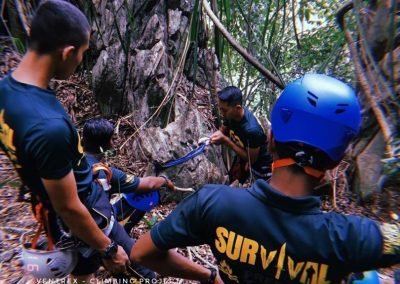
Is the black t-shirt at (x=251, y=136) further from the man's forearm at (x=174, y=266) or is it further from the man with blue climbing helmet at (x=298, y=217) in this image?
the man with blue climbing helmet at (x=298, y=217)

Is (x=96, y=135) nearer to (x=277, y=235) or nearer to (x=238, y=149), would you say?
(x=277, y=235)

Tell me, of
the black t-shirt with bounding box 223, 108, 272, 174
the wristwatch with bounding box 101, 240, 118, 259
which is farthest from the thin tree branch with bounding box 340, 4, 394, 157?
the wristwatch with bounding box 101, 240, 118, 259

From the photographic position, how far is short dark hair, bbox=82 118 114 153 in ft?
7.06

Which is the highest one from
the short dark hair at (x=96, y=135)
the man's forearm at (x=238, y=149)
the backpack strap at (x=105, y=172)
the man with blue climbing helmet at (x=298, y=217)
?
the man with blue climbing helmet at (x=298, y=217)

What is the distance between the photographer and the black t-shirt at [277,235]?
964mm

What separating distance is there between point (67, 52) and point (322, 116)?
42.8 inches

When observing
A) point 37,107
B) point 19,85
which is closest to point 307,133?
point 37,107

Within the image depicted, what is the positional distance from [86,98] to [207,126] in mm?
1732

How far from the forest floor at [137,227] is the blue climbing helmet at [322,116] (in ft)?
4.39

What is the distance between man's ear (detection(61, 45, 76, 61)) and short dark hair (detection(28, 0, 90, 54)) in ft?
0.05

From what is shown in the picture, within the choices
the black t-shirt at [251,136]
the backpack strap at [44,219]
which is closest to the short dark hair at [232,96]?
the black t-shirt at [251,136]

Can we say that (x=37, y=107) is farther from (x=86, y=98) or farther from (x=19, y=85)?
(x=86, y=98)

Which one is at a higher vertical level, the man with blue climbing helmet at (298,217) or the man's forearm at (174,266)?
the man with blue climbing helmet at (298,217)

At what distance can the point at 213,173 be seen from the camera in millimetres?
3816
